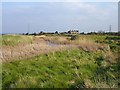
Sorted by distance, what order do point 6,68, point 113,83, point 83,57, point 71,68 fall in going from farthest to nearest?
point 83,57 → point 71,68 → point 6,68 → point 113,83

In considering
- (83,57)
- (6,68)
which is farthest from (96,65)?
(6,68)

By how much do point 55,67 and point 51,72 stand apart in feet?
3.56

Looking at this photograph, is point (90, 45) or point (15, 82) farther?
point (90, 45)

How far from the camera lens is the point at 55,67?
727 inches

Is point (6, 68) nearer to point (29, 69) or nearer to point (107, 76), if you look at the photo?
point (29, 69)

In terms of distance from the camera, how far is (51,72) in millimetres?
17406

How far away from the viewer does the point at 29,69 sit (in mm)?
17422

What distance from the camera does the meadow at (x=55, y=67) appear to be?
15.5 meters

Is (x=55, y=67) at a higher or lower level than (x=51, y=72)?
higher

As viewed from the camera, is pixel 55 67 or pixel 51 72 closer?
pixel 51 72

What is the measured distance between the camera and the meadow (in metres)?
15.5

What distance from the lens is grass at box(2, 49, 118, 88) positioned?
1545 centimetres

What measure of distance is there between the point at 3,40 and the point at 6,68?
4609mm

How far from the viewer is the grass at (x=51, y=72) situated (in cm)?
1545
